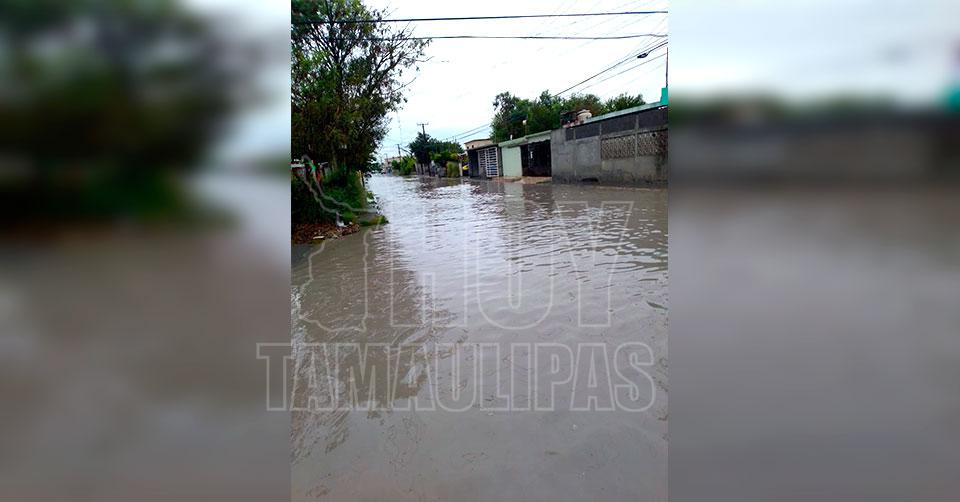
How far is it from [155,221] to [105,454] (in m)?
1.12

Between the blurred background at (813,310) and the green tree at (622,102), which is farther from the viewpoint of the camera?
the green tree at (622,102)

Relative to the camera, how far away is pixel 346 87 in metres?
7.33

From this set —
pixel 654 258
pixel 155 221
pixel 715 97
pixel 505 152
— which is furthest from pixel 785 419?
pixel 505 152

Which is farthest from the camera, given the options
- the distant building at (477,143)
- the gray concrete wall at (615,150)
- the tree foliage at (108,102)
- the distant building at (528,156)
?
the distant building at (477,143)

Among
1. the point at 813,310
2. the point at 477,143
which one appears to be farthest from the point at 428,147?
the point at 813,310

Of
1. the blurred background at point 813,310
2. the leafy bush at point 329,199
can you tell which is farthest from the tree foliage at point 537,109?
the blurred background at point 813,310

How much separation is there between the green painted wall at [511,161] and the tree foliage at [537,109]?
11.0 ft

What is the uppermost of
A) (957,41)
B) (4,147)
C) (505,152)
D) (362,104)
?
(505,152)

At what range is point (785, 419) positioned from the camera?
1.91m

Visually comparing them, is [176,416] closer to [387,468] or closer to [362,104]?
[387,468]

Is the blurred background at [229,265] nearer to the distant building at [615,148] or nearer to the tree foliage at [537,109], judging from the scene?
the distant building at [615,148]

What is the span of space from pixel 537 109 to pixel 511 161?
555 cm

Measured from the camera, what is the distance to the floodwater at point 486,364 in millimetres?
1691

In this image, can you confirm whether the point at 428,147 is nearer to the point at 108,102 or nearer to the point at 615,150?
the point at 615,150
